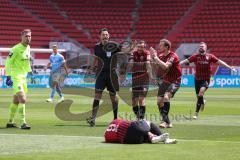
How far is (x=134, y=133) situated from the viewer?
36.9 feet

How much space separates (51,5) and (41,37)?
7060mm

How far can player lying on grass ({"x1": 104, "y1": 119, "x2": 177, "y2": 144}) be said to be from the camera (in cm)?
1120

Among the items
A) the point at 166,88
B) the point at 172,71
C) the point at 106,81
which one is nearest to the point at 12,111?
the point at 106,81

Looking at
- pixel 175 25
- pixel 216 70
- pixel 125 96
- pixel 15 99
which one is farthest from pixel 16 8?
pixel 15 99

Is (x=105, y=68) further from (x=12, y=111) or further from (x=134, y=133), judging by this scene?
(x=134, y=133)

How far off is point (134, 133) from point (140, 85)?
18.2ft

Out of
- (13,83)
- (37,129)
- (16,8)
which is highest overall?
(16,8)

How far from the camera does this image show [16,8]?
193ft

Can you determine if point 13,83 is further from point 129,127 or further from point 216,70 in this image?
point 216,70

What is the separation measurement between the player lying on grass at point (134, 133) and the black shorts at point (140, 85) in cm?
520

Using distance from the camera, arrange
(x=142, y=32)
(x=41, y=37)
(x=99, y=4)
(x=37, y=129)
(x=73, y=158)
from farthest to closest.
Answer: (x=99, y=4) → (x=142, y=32) → (x=41, y=37) → (x=37, y=129) → (x=73, y=158)

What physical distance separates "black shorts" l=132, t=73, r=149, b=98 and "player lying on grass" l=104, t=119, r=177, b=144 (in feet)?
17.1

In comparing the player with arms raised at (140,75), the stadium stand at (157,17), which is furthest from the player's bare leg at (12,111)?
the stadium stand at (157,17)

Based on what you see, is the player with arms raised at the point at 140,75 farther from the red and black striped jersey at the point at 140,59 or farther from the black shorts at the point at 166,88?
the black shorts at the point at 166,88
